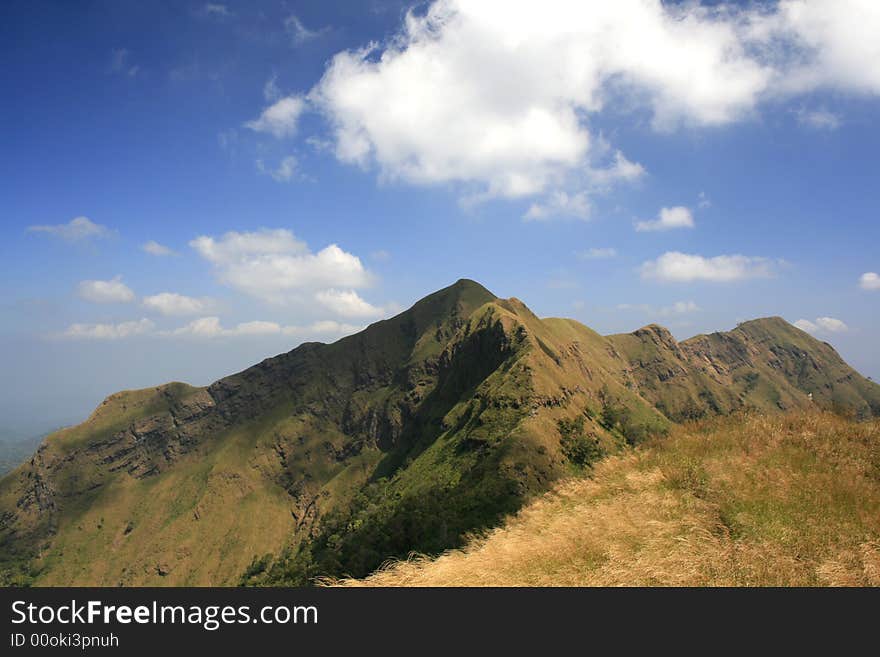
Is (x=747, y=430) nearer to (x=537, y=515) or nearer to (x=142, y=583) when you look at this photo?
(x=537, y=515)

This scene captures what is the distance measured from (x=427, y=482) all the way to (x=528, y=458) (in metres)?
31.3

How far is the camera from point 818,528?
37.1 ft

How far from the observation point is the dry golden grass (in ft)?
34.0

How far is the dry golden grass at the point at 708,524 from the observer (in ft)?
34.0

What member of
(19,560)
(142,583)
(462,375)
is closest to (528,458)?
(462,375)

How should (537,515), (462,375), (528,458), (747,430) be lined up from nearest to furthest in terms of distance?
(537,515), (747,430), (528,458), (462,375)

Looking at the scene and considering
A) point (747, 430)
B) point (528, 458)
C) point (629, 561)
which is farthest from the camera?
point (528, 458)

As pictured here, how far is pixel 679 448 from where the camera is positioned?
17484 millimetres

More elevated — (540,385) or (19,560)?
(540,385)

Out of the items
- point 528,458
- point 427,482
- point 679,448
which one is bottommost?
point 427,482

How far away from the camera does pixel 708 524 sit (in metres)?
12.2

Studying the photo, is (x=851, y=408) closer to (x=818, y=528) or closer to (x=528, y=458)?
(x=818, y=528)
